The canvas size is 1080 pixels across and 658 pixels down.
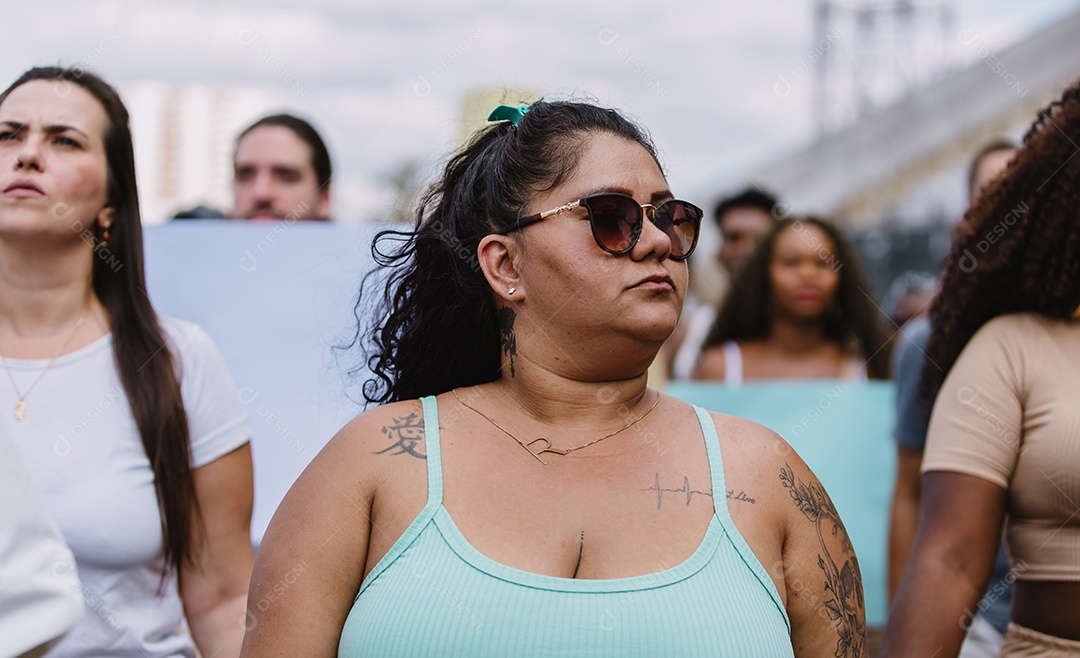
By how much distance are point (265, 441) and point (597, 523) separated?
1729 mm

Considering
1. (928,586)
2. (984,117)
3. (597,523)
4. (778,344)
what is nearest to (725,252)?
(778,344)

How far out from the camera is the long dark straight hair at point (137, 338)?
2562mm

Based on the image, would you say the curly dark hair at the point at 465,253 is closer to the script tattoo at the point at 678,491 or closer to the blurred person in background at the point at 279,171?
the script tattoo at the point at 678,491

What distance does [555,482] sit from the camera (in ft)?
6.77

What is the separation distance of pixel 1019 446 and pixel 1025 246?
50 cm

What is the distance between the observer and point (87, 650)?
2.42 meters

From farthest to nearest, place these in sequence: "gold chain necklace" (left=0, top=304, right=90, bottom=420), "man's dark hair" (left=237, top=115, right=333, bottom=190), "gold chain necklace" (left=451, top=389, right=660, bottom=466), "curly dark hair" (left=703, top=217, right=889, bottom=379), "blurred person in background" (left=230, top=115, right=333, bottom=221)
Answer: "curly dark hair" (left=703, top=217, right=889, bottom=379), "man's dark hair" (left=237, top=115, right=333, bottom=190), "blurred person in background" (left=230, top=115, right=333, bottom=221), "gold chain necklace" (left=0, top=304, right=90, bottom=420), "gold chain necklace" (left=451, top=389, right=660, bottom=466)

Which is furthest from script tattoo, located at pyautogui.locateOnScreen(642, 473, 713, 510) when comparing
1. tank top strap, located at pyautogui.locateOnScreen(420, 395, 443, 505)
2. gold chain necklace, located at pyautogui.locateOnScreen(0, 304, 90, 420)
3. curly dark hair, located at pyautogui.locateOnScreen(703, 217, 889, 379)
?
curly dark hair, located at pyautogui.locateOnScreen(703, 217, 889, 379)

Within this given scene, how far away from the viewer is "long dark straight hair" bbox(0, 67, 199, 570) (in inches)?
101

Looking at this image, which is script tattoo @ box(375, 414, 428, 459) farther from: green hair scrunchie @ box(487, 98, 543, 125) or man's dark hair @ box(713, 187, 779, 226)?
man's dark hair @ box(713, 187, 779, 226)

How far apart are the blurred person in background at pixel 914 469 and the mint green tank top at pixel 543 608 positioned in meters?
1.15

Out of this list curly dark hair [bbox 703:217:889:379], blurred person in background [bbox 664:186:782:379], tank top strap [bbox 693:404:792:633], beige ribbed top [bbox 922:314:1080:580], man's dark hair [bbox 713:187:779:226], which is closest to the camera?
tank top strap [bbox 693:404:792:633]

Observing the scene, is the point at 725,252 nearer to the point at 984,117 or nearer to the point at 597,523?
the point at 597,523

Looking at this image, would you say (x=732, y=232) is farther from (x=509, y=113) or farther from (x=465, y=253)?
(x=465, y=253)
